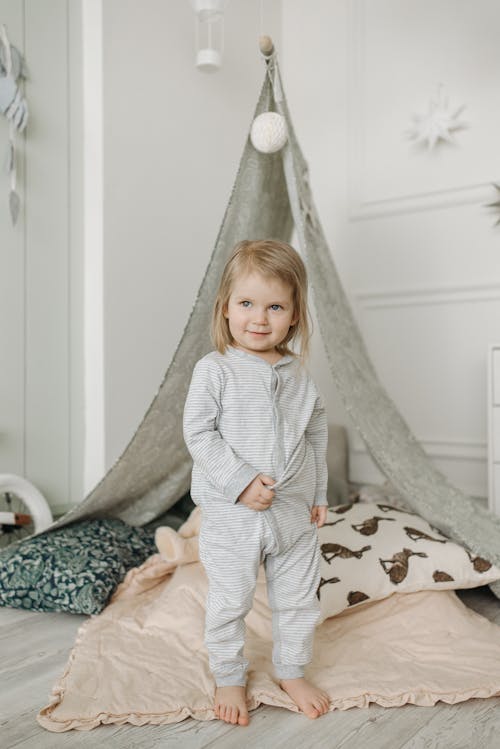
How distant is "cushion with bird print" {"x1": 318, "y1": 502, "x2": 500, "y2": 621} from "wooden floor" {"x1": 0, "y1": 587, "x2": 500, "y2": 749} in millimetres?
420

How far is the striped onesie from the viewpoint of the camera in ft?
4.71

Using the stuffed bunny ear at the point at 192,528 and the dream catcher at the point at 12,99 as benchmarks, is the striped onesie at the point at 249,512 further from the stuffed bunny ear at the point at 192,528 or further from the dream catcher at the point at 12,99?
the dream catcher at the point at 12,99

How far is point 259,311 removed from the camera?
4.83ft

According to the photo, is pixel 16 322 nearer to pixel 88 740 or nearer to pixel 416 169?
pixel 88 740

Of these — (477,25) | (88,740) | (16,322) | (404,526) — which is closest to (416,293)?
(477,25)

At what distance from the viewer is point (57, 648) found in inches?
69.5

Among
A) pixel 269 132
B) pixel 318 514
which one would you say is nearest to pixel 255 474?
pixel 318 514

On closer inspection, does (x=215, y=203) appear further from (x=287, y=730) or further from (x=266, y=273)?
(x=287, y=730)

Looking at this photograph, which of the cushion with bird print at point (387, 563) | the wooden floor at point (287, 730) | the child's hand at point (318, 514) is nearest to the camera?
the wooden floor at point (287, 730)

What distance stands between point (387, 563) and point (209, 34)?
2.37 m

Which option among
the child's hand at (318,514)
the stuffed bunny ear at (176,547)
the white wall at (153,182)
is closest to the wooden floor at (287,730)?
→ the child's hand at (318,514)

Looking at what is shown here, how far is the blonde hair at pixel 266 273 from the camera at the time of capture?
1.48 m

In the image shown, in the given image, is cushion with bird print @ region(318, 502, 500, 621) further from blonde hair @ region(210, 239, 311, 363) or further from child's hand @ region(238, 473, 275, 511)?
blonde hair @ region(210, 239, 311, 363)

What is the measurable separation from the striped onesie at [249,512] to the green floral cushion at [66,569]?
65 cm
